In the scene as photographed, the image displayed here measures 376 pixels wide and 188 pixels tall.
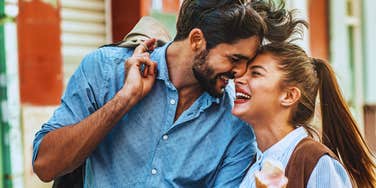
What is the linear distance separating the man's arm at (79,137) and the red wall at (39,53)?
3060 millimetres

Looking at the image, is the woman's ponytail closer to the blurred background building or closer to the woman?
the woman

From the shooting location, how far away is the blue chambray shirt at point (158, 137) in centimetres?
338

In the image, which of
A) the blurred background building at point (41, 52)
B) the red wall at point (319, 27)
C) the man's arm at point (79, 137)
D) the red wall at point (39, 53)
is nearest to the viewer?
the man's arm at point (79, 137)

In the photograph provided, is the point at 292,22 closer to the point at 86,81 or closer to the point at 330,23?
the point at 86,81

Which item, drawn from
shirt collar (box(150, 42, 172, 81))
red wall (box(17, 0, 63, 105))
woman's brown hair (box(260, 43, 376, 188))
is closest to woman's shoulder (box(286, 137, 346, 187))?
woman's brown hair (box(260, 43, 376, 188))

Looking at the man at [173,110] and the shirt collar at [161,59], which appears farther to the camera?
the shirt collar at [161,59]

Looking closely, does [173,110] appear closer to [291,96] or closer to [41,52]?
[291,96]

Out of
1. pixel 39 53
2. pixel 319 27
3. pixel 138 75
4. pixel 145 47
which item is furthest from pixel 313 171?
pixel 319 27

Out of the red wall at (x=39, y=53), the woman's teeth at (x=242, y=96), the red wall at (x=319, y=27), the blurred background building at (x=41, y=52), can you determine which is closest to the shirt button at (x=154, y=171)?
the woman's teeth at (x=242, y=96)

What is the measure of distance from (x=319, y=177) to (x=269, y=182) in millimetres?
Result: 296

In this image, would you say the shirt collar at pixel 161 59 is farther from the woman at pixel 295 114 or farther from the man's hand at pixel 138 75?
the woman at pixel 295 114

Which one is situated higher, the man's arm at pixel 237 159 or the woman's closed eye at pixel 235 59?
the woman's closed eye at pixel 235 59

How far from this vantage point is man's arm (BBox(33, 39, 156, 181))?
325 cm

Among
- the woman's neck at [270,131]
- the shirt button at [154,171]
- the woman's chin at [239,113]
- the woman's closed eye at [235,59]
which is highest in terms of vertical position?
the woman's closed eye at [235,59]
